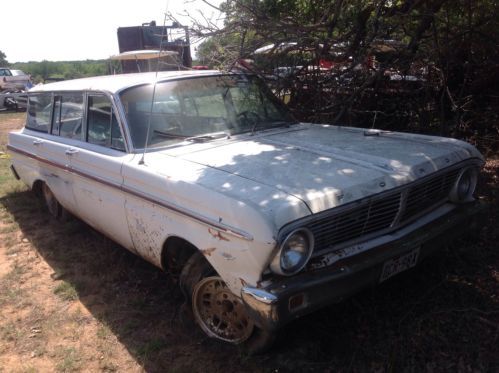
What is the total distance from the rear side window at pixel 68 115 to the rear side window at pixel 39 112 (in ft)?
0.60

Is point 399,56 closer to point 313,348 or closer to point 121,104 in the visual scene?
point 121,104

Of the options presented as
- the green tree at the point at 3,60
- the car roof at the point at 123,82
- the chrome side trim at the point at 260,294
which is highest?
the green tree at the point at 3,60

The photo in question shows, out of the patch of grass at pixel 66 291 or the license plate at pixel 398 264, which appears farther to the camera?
the patch of grass at pixel 66 291

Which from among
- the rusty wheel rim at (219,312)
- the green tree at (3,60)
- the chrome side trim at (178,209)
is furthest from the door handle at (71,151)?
the green tree at (3,60)

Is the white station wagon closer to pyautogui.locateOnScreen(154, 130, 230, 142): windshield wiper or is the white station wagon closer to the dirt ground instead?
pyautogui.locateOnScreen(154, 130, 230, 142): windshield wiper

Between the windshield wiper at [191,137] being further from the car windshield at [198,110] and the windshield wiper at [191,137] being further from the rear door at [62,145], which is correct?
the rear door at [62,145]

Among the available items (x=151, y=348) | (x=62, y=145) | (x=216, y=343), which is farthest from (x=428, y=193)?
(x=62, y=145)

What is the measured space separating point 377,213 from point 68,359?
2.13 m

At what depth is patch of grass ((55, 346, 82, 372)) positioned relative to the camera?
2.87 m

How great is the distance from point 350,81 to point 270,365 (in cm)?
409

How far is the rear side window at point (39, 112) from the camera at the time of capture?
487 centimetres

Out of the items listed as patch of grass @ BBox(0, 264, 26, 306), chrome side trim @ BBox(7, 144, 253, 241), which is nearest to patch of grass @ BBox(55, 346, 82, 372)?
patch of grass @ BBox(0, 264, 26, 306)

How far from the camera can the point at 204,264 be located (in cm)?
293

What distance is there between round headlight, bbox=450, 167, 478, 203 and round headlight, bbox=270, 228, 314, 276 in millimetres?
1422
